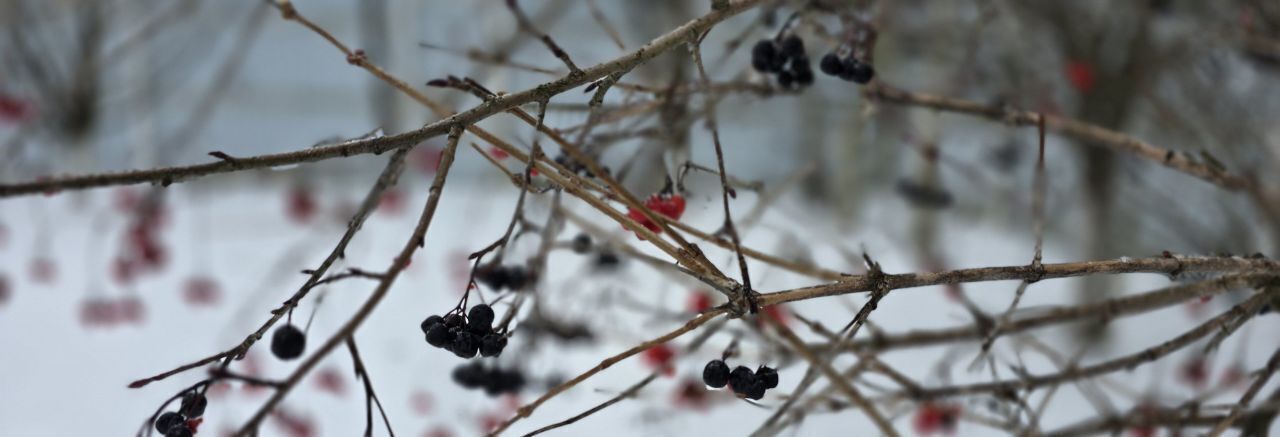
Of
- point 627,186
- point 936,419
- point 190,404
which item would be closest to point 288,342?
point 190,404

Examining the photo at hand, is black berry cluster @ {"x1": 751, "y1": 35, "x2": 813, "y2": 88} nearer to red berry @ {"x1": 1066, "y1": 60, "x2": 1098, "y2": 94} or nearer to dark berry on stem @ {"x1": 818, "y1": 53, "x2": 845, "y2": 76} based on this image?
dark berry on stem @ {"x1": 818, "y1": 53, "x2": 845, "y2": 76}

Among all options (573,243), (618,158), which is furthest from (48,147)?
(573,243)

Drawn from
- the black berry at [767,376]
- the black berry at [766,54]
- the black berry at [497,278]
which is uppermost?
the black berry at [766,54]

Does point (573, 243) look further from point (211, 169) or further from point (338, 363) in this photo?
point (338, 363)

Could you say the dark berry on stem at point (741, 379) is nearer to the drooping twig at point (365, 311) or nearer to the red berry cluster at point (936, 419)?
the drooping twig at point (365, 311)

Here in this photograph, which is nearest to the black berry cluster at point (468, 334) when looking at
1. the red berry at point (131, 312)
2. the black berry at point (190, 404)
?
the black berry at point (190, 404)
